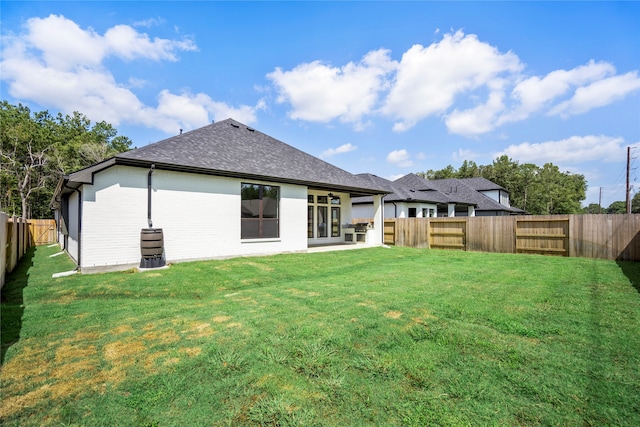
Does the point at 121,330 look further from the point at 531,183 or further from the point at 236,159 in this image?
the point at 531,183

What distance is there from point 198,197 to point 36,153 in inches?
1124

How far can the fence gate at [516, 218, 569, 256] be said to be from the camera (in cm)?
1103

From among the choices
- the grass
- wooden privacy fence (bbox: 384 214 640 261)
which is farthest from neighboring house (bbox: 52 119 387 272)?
wooden privacy fence (bbox: 384 214 640 261)

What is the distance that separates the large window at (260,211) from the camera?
994 centimetres

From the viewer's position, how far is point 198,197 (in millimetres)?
8797

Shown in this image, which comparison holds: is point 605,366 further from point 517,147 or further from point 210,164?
point 517,147

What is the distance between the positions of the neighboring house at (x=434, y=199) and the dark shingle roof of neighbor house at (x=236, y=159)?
5726mm

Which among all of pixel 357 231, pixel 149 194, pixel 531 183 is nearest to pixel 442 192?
pixel 357 231

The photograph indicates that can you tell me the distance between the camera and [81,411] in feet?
6.69

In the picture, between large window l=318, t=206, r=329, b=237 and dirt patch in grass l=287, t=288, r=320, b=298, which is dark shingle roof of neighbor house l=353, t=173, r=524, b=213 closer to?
large window l=318, t=206, r=329, b=237

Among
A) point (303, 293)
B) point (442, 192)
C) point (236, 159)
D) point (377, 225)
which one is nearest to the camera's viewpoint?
point (303, 293)

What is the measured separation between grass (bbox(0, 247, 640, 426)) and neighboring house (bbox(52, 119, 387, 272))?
227cm

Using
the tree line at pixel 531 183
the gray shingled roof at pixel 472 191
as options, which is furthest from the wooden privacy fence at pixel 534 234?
the tree line at pixel 531 183

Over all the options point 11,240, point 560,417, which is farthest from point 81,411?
point 11,240
